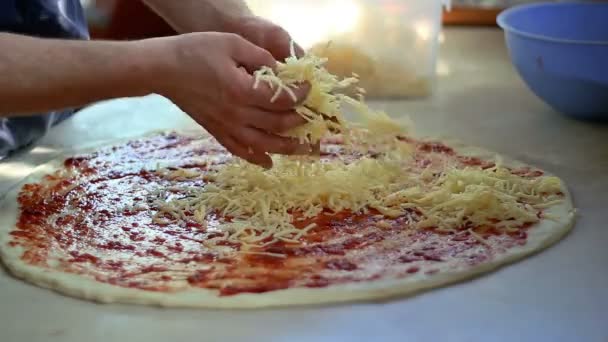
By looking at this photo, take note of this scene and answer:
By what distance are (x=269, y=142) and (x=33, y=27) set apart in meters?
0.75

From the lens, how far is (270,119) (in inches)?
57.0

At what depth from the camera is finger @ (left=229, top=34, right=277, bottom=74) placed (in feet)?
4.65

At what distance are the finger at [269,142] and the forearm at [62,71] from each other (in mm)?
202

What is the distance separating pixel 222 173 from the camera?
1.71m

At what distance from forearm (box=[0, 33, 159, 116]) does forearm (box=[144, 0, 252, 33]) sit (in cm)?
45

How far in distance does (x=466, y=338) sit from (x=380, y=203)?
1.44 feet

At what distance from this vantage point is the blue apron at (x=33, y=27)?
6.00 ft

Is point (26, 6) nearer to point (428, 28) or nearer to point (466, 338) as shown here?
point (428, 28)

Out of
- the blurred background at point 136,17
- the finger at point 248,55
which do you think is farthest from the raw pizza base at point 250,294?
the blurred background at point 136,17

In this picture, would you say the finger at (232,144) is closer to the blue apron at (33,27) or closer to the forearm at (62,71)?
the forearm at (62,71)

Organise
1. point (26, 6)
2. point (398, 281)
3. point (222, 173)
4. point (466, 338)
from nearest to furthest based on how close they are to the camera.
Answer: point (466, 338)
point (398, 281)
point (222, 173)
point (26, 6)

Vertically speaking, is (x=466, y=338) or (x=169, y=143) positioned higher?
(x=169, y=143)

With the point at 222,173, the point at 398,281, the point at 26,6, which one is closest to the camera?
the point at 398,281

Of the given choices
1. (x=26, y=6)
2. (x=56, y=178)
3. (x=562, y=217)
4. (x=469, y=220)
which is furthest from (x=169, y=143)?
(x=562, y=217)
